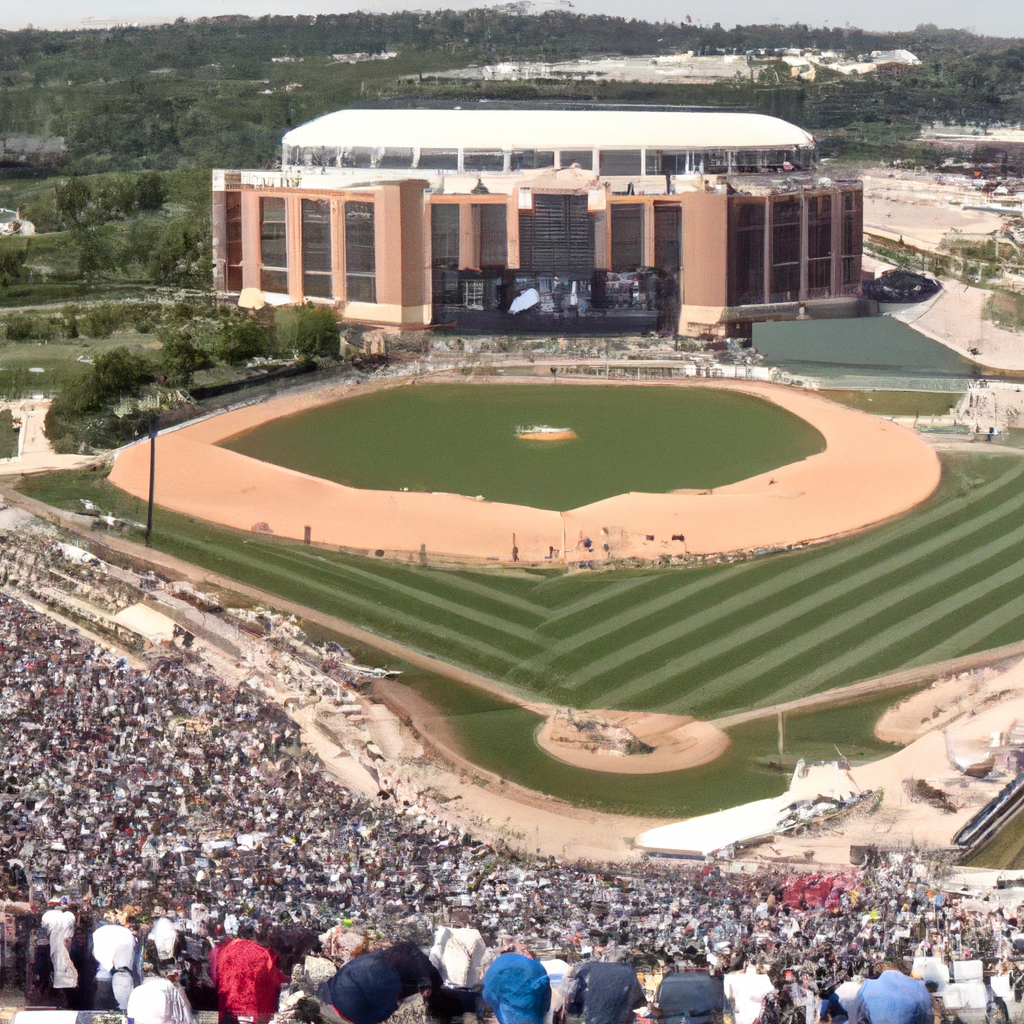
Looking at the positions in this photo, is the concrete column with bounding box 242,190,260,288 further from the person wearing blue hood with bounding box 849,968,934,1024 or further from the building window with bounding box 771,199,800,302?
the person wearing blue hood with bounding box 849,968,934,1024

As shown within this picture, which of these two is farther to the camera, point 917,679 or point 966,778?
point 917,679

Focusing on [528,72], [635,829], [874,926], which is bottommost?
[635,829]

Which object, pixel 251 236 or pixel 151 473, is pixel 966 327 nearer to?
pixel 251 236

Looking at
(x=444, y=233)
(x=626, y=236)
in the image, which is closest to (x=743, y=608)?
(x=626, y=236)

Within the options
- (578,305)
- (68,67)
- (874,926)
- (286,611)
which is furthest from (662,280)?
(68,67)

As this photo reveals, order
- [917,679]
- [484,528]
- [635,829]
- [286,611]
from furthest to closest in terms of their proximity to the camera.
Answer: [484,528]
[286,611]
[917,679]
[635,829]

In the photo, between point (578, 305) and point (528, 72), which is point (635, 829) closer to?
point (578, 305)

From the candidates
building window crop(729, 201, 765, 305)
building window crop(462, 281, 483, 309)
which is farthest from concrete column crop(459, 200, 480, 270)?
building window crop(729, 201, 765, 305)

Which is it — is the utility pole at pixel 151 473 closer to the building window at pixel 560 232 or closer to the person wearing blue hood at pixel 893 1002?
the building window at pixel 560 232
